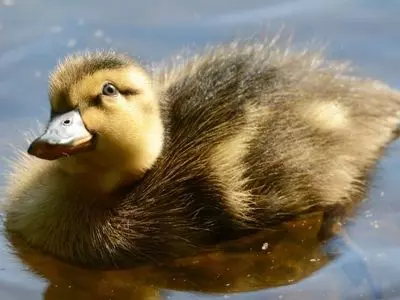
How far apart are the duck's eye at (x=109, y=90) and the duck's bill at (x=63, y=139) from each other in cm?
7

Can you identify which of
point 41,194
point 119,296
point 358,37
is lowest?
point 119,296

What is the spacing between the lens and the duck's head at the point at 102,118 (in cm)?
245

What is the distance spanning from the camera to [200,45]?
3.30 metres

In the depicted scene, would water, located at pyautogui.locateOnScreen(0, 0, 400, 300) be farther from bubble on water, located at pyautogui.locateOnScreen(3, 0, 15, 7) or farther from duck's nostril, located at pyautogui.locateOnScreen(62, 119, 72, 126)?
duck's nostril, located at pyautogui.locateOnScreen(62, 119, 72, 126)

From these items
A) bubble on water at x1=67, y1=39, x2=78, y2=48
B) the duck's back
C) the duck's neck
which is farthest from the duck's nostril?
bubble on water at x1=67, y1=39, x2=78, y2=48

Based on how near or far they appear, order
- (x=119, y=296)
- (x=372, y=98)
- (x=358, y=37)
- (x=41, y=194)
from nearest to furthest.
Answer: (x=119, y=296), (x=41, y=194), (x=372, y=98), (x=358, y=37)

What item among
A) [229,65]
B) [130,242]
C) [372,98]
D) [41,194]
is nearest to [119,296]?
[130,242]

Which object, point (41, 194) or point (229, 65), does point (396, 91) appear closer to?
point (229, 65)

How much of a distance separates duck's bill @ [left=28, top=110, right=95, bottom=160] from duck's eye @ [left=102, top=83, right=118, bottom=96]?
0.07 m

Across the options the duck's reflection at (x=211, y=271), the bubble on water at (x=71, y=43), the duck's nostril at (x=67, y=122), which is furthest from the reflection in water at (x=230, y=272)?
the bubble on water at (x=71, y=43)

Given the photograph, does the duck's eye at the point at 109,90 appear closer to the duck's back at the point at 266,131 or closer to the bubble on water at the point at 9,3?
the duck's back at the point at 266,131

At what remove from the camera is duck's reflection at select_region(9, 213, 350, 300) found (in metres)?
2.48

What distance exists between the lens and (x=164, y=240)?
2557mm

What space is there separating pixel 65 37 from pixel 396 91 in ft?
3.06
